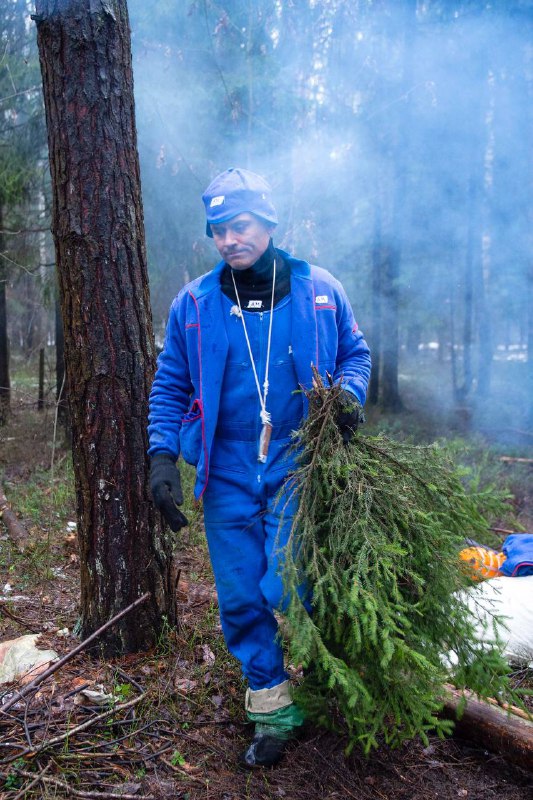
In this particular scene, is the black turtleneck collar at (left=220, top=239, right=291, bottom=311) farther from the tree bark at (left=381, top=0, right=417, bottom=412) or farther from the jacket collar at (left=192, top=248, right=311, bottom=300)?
the tree bark at (left=381, top=0, right=417, bottom=412)

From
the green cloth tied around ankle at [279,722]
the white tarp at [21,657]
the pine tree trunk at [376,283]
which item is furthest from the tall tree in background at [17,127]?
the green cloth tied around ankle at [279,722]

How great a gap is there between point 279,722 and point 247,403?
1.36m

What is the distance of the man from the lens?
2574mm

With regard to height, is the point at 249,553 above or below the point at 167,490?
below

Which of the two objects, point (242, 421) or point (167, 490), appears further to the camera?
point (242, 421)

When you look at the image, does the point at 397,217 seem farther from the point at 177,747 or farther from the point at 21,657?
the point at 177,747

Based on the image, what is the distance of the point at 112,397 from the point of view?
118 inches

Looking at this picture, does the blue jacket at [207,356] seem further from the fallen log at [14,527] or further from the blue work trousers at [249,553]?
the fallen log at [14,527]

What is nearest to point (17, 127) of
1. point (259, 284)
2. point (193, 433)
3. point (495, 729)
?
point (259, 284)

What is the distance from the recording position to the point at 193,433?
2607 mm

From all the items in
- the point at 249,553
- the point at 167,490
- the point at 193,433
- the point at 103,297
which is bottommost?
the point at 249,553

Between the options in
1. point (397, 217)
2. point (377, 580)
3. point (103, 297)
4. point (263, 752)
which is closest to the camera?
point (377, 580)

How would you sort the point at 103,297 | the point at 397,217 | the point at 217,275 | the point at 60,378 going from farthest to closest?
the point at 397,217, the point at 60,378, the point at 103,297, the point at 217,275

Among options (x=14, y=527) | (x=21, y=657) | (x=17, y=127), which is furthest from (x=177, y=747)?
(x=17, y=127)
